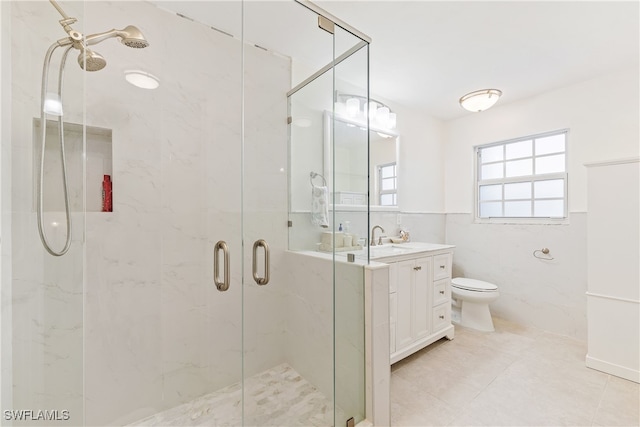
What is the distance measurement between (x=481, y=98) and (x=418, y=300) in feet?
6.29

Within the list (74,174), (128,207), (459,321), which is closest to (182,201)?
(128,207)

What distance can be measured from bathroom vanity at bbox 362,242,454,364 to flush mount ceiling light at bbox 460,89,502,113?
1374 millimetres

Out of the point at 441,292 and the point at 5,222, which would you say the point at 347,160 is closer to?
the point at 441,292

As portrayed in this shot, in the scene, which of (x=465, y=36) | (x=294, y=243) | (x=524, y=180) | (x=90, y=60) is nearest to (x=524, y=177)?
(x=524, y=180)

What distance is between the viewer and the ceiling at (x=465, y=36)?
1.67 metres

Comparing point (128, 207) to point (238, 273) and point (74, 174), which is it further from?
point (238, 273)

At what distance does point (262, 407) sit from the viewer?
61.1 inches

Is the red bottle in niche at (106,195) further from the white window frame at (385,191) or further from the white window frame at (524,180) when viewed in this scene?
the white window frame at (524,180)

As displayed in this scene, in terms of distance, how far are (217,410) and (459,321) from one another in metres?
2.50

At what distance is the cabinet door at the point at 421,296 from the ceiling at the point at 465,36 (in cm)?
167

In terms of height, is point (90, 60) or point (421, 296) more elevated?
point (90, 60)

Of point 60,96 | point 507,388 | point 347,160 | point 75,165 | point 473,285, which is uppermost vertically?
point 60,96

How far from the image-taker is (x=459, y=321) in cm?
293

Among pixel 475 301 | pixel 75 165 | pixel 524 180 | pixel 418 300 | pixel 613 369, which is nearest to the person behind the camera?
pixel 75 165
